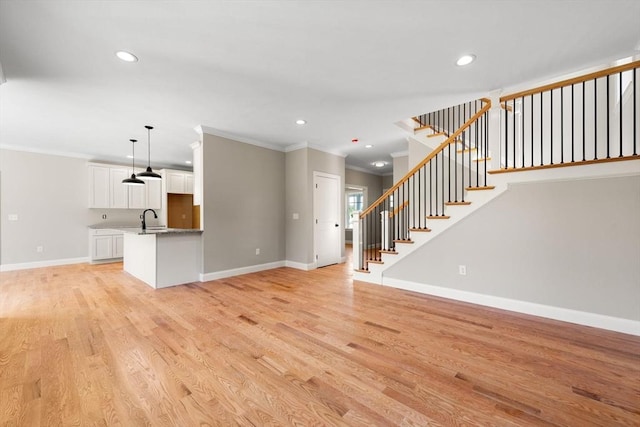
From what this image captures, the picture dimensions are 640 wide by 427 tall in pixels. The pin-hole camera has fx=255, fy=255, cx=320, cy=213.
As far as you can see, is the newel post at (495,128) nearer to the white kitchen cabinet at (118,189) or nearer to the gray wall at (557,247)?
the gray wall at (557,247)

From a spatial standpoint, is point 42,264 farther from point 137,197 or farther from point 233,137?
point 233,137

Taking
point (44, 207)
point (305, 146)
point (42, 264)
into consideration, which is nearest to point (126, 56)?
point (305, 146)

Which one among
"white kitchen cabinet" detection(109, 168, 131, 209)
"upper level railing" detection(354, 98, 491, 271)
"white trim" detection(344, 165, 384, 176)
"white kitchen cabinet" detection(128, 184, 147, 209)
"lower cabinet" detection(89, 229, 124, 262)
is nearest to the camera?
"upper level railing" detection(354, 98, 491, 271)

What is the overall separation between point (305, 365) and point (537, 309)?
2.76 metres

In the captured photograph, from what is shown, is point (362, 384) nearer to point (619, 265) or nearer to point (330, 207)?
point (619, 265)

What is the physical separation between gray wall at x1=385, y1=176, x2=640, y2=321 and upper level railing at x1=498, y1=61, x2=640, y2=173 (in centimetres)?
36

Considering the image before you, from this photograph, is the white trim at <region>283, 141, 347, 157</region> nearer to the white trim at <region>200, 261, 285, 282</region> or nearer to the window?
the white trim at <region>200, 261, 285, 282</region>

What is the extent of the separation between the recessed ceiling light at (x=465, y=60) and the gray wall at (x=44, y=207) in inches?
314

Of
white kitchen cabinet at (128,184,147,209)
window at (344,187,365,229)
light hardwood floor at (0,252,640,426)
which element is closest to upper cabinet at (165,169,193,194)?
white kitchen cabinet at (128,184,147,209)

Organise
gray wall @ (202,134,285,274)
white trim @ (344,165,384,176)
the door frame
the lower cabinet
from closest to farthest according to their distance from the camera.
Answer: gray wall @ (202,134,285,274), the door frame, the lower cabinet, white trim @ (344,165,384,176)

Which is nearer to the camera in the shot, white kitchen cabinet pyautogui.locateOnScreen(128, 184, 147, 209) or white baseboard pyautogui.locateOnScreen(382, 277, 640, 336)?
white baseboard pyautogui.locateOnScreen(382, 277, 640, 336)

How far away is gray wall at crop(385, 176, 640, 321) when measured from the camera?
8.29ft

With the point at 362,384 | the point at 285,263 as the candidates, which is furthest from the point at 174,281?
the point at 362,384

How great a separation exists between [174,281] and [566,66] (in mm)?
5839
